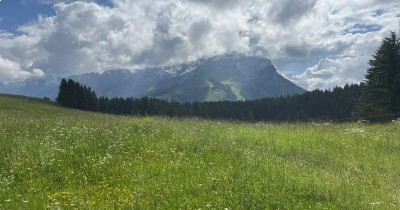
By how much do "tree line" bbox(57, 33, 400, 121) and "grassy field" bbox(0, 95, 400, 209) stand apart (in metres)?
7.83

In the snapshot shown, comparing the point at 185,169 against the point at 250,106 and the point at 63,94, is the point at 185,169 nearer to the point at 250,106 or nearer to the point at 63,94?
the point at 63,94

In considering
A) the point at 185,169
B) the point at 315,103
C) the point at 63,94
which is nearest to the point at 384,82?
the point at 185,169

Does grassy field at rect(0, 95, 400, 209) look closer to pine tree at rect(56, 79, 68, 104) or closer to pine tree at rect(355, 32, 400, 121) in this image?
pine tree at rect(355, 32, 400, 121)

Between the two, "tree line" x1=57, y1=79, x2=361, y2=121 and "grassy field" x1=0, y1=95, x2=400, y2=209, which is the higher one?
Result: "tree line" x1=57, y1=79, x2=361, y2=121

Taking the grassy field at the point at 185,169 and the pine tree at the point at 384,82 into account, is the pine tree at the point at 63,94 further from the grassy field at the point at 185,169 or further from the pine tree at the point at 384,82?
the grassy field at the point at 185,169

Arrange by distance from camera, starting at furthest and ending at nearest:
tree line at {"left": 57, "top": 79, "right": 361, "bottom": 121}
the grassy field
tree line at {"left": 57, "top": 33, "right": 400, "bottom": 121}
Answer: tree line at {"left": 57, "top": 79, "right": 361, "bottom": 121}, tree line at {"left": 57, "top": 33, "right": 400, "bottom": 121}, the grassy field

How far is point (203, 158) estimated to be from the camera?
493 inches

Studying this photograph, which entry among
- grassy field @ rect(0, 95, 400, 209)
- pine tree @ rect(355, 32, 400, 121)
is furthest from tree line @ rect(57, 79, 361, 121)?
grassy field @ rect(0, 95, 400, 209)

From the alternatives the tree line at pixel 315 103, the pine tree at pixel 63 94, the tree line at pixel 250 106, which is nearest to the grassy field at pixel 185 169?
the tree line at pixel 315 103

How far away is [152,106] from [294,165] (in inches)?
5263

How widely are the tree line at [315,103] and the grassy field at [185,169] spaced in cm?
783

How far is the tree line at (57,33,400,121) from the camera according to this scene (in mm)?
48375

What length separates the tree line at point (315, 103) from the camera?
48.4m

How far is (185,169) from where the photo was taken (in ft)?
36.7
